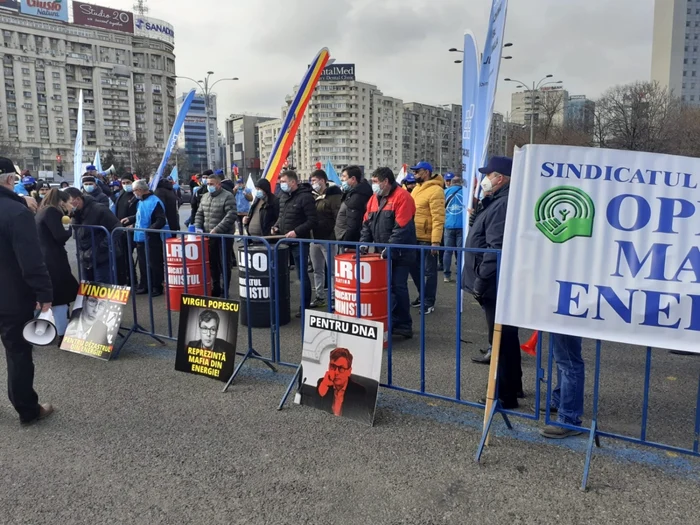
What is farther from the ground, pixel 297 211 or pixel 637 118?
pixel 637 118

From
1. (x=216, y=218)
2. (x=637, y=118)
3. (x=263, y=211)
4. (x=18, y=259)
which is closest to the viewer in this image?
(x=18, y=259)

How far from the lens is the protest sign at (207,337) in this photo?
4664 mm

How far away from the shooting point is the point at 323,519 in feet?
9.19

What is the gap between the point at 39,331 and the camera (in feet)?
13.3

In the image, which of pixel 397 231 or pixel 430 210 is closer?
pixel 397 231

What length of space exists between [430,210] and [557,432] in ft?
13.7

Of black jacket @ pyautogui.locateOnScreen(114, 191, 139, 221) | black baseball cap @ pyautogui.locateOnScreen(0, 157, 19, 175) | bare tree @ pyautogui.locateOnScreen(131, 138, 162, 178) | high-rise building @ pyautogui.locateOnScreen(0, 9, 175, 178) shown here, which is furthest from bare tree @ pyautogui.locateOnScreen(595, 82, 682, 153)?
high-rise building @ pyautogui.locateOnScreen(0, 9, 175, 178)

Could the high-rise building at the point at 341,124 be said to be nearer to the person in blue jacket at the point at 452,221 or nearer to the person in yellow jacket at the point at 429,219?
the person in blue jacket at the point at 452,221

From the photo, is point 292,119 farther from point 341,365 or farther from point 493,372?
point 493,372

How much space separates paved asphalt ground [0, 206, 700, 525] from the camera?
2877mm

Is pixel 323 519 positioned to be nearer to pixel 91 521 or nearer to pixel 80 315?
pixel 91 521

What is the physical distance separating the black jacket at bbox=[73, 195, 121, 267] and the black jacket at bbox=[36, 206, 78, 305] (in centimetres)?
112

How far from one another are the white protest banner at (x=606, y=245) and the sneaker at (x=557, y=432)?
847mm

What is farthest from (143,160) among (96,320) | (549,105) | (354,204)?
(96,320)
